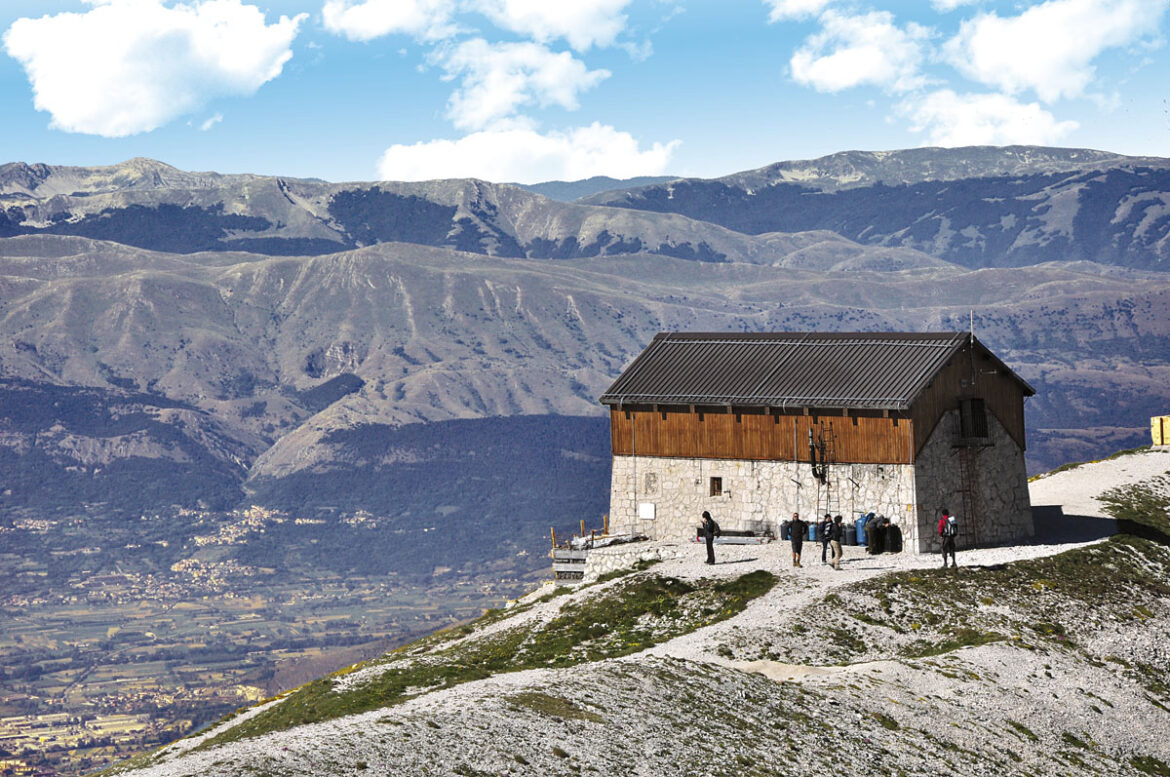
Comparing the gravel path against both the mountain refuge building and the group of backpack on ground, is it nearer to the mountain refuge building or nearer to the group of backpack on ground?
the mountain refuge building

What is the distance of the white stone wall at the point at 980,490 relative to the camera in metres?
71.1

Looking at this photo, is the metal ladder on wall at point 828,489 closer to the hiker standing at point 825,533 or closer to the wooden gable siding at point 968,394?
the hiker standing at point 825,533

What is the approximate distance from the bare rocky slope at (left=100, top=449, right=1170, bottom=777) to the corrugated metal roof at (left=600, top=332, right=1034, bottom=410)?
8283mm

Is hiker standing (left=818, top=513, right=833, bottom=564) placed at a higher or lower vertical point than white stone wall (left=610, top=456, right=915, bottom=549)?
lower

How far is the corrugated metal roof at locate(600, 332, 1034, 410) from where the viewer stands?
241ft

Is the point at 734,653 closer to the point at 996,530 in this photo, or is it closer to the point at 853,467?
the point at 853,467

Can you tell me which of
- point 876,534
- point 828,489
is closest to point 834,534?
point 876,534

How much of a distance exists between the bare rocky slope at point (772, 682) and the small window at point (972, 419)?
6.34 m

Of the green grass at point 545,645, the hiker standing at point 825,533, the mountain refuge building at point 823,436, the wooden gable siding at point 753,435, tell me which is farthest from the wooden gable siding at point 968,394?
the green grass at point 545,645

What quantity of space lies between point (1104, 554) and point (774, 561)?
598 inches

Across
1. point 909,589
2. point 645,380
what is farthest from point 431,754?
point 645,380

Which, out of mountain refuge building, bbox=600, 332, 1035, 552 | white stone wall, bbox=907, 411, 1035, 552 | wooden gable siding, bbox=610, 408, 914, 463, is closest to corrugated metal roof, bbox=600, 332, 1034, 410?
mountain refuge building, bbox=600, 332, 1035, 552

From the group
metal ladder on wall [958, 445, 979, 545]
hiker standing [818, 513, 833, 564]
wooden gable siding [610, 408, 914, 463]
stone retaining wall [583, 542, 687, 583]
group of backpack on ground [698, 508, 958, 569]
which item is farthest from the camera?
metal ladder on wall [958, 445, 979, 545]

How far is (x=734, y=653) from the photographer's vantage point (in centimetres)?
5200
